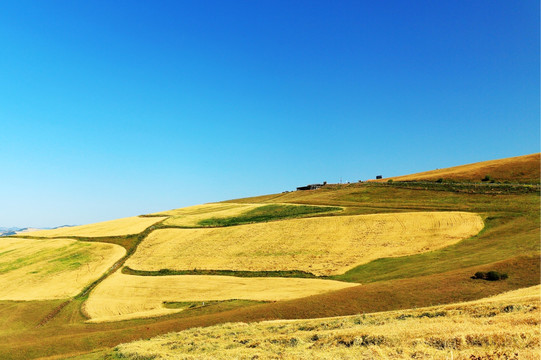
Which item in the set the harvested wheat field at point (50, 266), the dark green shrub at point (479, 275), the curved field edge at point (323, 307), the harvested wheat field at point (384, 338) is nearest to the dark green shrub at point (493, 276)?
the dark green shrub at point (479, 275)

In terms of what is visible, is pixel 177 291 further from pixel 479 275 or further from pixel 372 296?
pixel 479 275

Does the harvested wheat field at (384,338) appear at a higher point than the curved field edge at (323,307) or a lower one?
higher

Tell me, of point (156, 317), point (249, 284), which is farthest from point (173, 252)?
point (156, 317)

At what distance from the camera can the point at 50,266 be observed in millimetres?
69438

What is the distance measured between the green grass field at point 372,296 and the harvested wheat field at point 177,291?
267 centimetres

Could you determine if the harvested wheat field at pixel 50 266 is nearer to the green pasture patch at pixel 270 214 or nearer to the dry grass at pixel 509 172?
the green pasture patch at pixel 270 214

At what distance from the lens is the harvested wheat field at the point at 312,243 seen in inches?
2215

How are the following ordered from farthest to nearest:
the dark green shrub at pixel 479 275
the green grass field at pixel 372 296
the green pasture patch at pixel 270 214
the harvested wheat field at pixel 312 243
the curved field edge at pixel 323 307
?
the green pasture patch at pixel 270 214
the harvested wheat field at pixel 312 243
the dark green shrub at pixel 479 275
the green grass field at pixel 372 296
the curved field edge at pixel 323 307

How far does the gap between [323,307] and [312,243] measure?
3145cm

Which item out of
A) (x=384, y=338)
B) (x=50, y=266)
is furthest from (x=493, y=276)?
(x=50, y=266)

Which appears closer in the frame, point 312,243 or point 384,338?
point 384,338

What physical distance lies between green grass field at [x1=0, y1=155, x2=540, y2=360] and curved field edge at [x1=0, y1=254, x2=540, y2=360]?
8 cm

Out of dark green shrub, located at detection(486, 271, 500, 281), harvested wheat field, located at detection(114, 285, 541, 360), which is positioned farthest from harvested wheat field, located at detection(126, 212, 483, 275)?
harvested wheat field, located at detection(114, 285, 541, 360)

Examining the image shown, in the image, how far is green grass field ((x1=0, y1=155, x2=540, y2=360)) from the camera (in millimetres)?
31703
